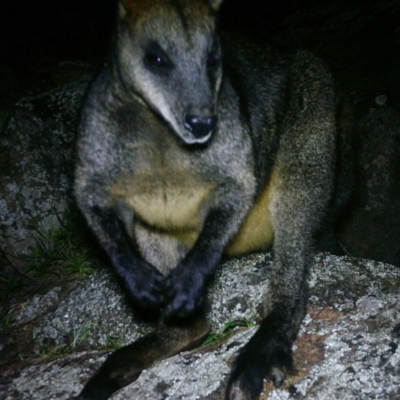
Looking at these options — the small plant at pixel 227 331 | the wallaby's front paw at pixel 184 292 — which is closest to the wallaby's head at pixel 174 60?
the wallaby's front paw at pixel 184 292

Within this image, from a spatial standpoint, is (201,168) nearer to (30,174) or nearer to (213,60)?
(213,60)

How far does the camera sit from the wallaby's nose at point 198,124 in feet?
12.1

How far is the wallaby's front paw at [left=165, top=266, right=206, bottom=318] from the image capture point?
405cm

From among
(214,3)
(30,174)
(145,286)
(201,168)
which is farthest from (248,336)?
(30,174)

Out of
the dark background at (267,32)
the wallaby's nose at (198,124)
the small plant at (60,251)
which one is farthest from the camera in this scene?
the dark background at (267,32)

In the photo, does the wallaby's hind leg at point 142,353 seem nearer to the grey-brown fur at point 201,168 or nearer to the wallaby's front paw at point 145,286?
the grey-brown fur at point 201,168

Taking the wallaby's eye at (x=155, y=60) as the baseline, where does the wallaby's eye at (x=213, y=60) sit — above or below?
below

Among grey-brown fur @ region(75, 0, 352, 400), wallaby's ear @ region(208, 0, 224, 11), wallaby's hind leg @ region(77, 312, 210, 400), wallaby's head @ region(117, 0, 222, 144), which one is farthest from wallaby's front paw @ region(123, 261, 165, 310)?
wallaby's ear @ region(208, 0, 224, 11)

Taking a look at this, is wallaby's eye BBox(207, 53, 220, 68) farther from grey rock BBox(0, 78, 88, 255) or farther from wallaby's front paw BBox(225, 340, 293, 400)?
grey rock BBox(0, 78, 88, 255)

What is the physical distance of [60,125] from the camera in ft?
23.2

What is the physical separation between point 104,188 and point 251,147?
99cm

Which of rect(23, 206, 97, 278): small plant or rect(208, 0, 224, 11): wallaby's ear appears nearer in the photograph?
rect(208, 0, 224, 11): wallaby's ear

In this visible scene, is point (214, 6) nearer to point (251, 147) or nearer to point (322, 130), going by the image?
point (251, 147)

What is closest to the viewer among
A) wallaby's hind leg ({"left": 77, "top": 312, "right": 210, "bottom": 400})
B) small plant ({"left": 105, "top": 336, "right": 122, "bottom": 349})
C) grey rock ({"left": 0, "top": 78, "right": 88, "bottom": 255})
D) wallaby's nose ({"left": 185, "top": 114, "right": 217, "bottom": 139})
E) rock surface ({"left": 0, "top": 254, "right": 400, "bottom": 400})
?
wallaby's nose ({"left": 185, "top": 114, "right": 217, "bottom": 139})
